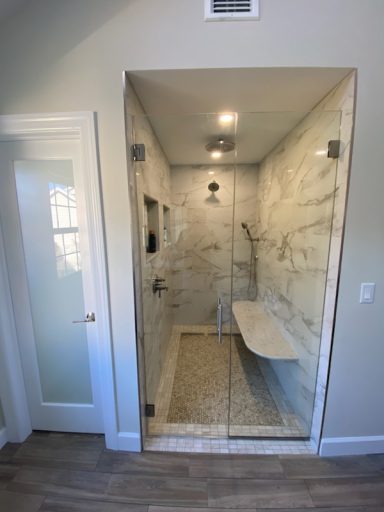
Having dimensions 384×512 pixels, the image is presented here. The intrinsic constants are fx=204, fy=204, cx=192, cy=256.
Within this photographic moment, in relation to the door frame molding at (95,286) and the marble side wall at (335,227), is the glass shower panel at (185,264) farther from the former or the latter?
the marble side wall at (335,227)

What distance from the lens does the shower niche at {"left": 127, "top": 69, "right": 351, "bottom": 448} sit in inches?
58.1

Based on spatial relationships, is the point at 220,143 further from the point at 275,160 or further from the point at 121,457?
the point at 121,457

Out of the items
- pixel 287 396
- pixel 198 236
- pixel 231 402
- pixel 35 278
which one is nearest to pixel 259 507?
pixel 231 402

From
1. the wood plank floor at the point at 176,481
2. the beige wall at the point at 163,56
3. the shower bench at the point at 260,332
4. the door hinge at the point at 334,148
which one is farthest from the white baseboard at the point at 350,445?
the door hinge at the point at 334,148

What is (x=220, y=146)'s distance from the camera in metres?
2.11

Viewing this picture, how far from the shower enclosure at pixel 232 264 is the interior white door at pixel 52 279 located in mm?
387

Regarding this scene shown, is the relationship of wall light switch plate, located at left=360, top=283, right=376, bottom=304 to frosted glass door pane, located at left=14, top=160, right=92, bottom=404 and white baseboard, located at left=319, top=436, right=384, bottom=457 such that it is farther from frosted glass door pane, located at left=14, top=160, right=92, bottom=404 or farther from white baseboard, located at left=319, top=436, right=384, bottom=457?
frosted glass door pane, located at left=14, top=160, right=92, bottom=404

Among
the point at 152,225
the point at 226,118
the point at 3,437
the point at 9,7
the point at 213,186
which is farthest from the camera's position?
the point at 213,186

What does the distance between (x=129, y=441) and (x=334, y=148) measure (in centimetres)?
234

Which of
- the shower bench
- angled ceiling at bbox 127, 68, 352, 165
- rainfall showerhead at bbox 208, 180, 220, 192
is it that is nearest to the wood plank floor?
the shower bench

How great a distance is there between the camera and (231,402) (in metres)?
1.84

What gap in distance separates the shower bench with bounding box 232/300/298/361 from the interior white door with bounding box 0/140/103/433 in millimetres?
1361

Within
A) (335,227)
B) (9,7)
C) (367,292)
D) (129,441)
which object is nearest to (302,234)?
(335,227)

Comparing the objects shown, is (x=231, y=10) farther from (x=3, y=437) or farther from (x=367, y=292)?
(x=3, y=437)
